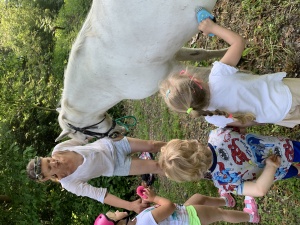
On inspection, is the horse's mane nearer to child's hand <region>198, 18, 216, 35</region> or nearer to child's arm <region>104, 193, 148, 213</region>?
child's hand <region>198, 18, 216, 35</region>

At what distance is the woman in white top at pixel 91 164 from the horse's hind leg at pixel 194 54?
0.87 meters

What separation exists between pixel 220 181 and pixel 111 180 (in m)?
3.91

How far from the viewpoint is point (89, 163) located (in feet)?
9.16

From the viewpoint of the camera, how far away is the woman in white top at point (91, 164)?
2717 mm

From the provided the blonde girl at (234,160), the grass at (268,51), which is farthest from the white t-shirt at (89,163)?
the grass at (268,51)

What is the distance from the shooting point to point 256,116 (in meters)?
2.29

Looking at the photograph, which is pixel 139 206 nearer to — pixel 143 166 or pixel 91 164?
pixel 143 166

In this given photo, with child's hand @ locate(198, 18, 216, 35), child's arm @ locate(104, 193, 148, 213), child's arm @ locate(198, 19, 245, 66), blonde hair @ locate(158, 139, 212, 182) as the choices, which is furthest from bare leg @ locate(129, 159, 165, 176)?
child's hand @ locate(198, 18, 216, 35)

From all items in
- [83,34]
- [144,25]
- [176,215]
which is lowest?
[176,215]

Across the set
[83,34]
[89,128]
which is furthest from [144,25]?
[89,128]

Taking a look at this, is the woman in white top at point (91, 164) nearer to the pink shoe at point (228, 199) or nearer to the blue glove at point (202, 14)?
the pink shoe at point (228, 199)

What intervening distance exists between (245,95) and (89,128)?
1.39 m

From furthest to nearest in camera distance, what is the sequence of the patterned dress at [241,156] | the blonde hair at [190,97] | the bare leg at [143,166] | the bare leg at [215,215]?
the bare leg at [143,166] → the bare leg at [215,215] → the patterned dress at [241,156] → the blonde hair at [190,97]

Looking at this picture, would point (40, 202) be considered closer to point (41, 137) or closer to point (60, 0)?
point (41, 137)
